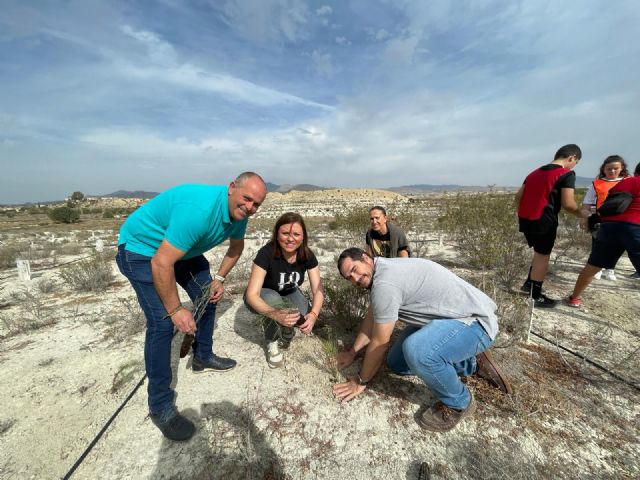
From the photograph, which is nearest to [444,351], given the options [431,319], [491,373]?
[431,319]

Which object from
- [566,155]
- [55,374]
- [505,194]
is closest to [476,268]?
[505,194]

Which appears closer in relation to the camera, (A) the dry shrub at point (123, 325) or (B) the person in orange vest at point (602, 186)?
(A) the dry shrub at point (123, 325)

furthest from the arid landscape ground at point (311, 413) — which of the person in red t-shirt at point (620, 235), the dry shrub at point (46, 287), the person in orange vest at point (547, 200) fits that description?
the dry shrub at point (46, 287)

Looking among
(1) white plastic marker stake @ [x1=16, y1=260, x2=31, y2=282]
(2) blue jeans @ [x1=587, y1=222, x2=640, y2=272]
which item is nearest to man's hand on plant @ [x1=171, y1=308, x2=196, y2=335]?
(2) blue jeans @ [x1=587, y1=222, x2=640, y2=272]

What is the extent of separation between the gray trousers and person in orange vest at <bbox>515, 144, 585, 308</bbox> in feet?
9.54

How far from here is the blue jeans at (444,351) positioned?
1.81 metres

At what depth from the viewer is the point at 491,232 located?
4.63 m

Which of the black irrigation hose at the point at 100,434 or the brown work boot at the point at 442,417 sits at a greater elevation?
the brown work boot at the point at 442,417

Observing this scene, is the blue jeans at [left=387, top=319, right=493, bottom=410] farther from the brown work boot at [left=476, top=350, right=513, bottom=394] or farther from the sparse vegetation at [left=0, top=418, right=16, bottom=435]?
the sparse vegetation at [left=0, top=418, right=16, bottom=435]

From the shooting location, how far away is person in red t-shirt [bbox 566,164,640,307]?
9.66 feet

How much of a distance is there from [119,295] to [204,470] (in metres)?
4.11

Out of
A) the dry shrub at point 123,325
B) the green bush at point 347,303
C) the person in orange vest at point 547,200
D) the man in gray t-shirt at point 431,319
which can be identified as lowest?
the dry shrub at point 123,325

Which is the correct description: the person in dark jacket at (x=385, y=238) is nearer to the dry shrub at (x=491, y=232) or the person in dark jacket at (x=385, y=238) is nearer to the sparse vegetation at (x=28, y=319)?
the dry shrub at (x=491, y=232)

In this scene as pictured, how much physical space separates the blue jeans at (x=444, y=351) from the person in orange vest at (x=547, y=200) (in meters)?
2.28
